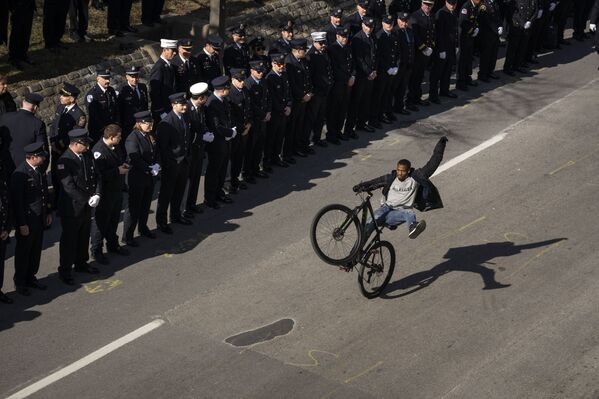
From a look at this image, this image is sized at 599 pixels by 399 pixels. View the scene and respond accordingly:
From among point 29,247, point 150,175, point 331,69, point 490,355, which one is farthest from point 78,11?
point 490,355

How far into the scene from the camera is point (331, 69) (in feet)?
63.3

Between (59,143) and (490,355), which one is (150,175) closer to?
(59,143)

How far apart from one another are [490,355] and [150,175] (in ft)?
17.7

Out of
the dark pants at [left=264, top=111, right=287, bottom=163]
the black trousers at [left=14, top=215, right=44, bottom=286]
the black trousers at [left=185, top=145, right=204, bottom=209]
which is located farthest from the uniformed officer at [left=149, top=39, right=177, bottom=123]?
the black trousers at [left=14, top=215, right=44, bottom=286]

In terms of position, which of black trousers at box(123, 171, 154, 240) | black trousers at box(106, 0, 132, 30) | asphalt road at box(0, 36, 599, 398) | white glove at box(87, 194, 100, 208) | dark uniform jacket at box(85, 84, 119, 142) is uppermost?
black trousers at box(106, 0, 132, 30)

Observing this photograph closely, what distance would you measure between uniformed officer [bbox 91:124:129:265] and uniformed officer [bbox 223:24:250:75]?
4.10m

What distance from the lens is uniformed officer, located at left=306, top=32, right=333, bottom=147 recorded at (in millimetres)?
19031

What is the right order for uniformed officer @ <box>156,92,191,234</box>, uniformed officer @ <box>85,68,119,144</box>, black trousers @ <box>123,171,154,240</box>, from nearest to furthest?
black trousers @ <box>123,171,154,240</box>
uniformed officer @ <box>156,92,191,234</box>
uniformed officer @ <box>85,68,119,144</box>

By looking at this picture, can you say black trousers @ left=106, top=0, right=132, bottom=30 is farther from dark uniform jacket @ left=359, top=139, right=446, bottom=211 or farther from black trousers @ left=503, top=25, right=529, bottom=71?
dark uniform jacket @ left=359, top=139, right=446, bottom=211

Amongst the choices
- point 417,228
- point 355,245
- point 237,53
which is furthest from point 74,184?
point 237,53

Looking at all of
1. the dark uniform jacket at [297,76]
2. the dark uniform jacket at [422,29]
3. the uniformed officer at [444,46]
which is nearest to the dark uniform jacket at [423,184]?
the dark uniform jacket at [297,76]

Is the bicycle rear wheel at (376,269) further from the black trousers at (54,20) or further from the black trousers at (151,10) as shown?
the black trousers at (151,10)

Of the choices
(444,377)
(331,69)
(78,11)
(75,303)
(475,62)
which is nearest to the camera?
(444,377)

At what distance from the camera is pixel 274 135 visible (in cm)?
1845
